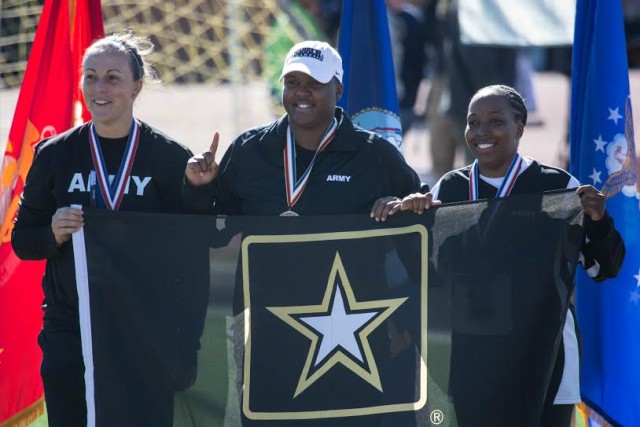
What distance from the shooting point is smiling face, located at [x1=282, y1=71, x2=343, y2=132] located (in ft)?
16.1

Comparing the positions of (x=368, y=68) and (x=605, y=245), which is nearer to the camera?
(x=605, y=245)

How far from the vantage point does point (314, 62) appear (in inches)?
193

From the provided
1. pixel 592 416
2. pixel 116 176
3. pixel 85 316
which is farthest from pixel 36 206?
pixel 592 416

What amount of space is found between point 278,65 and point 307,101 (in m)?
10.1

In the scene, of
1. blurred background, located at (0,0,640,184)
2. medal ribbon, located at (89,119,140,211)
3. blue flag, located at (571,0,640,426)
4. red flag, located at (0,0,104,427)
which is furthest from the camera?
blurred background, located at (0,0,640,184)

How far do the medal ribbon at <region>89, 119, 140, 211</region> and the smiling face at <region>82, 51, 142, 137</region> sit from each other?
8 cm

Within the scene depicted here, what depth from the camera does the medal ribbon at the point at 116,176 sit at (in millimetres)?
4855

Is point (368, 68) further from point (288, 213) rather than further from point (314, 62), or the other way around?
point (288, 213)

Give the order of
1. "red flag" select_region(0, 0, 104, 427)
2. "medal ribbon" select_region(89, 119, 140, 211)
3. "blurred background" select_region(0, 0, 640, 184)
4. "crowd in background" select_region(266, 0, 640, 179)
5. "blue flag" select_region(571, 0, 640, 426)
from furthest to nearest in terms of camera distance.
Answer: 1. "blurred background" select_region(0, 0, 640, 184)
2. "crowd in background" select_region(266, 0, 640, 179)
3. "red flag" select_region(0, 0, 104, 427)
4. "blue flag" select_region(571, 0, 640, 426)
5. "medal ribbon" select_region(89, 119, 140, 211)

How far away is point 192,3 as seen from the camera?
57.7 ft

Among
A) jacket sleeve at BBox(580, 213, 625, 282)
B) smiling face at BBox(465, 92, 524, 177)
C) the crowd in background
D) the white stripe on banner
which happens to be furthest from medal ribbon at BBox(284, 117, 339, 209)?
the crowd in background

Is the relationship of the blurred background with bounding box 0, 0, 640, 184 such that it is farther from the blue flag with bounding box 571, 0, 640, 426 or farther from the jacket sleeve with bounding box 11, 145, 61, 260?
the jacket sleeve with bounding box 11, 145, 61, 260

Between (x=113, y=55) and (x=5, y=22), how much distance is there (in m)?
10.2

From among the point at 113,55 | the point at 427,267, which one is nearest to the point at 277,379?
the point at 427,267
